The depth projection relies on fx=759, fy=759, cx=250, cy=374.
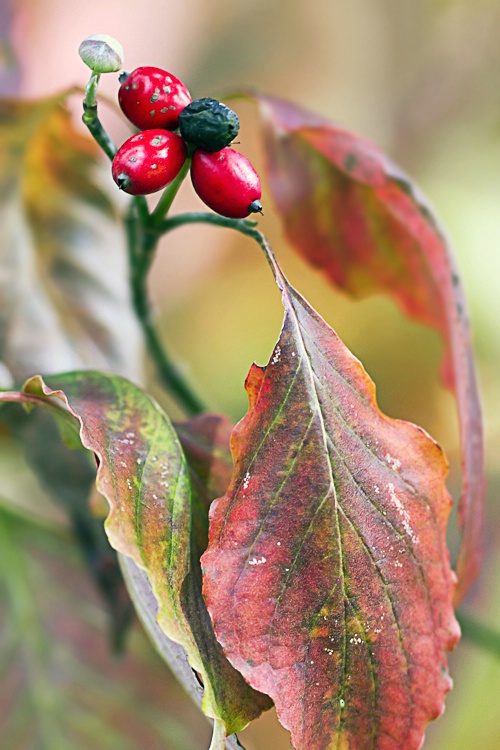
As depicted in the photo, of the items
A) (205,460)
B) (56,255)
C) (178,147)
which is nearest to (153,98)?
(178,147)

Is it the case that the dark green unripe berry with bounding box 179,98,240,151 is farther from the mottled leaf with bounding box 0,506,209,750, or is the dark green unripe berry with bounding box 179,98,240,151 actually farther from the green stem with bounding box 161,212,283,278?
the mottled leaf with bounding box 0,506,209,750

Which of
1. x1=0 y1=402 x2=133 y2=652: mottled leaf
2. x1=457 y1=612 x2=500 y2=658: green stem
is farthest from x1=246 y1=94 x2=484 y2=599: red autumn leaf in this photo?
x1=0 y1=402 x2=133 y2=652: mottled leaf

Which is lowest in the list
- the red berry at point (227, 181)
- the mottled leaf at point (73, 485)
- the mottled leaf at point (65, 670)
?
the mottled leaf at point (65, 670)

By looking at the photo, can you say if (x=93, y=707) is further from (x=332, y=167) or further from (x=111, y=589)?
(x=332, y=167)

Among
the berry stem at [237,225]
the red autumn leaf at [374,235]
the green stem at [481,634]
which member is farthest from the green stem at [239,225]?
the green stem at [481,634]

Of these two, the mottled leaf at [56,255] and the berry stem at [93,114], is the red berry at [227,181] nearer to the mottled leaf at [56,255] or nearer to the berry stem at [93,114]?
the berry stem at [93,114]

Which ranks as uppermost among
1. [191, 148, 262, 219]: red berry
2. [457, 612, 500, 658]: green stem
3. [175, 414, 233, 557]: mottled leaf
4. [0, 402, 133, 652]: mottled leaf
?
[191, 148, 262, 219]: red berry

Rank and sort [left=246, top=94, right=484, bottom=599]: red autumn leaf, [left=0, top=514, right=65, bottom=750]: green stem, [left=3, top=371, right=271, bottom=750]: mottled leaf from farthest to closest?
1. [left=0, top=514, right=65, bottom=750]: green stem
2. [left=246, top=94, right=484, bottom=599]: red autumn leaf
3. [left=3, top=371, right=271, bottom=750]: mottled leaf
